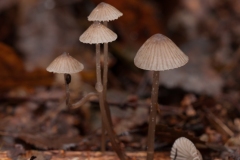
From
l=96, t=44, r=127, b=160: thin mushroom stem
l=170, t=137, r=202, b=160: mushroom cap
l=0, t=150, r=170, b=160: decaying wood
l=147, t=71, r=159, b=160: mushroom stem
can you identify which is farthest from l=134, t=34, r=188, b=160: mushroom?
l=0, t=150, r=170, b=160: decaying wood

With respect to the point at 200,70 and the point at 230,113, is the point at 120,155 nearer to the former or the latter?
the point at 230,113

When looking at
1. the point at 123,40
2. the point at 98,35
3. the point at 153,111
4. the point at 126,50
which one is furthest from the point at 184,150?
the point at 123,40

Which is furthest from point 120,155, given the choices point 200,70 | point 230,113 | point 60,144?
point 200,70

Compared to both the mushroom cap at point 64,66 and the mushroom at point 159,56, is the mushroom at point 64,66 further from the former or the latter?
the mushroom at point 159,56

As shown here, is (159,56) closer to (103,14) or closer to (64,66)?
(103,14)

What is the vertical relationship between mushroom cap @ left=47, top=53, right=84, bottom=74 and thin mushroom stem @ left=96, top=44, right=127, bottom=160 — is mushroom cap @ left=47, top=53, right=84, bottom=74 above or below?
above

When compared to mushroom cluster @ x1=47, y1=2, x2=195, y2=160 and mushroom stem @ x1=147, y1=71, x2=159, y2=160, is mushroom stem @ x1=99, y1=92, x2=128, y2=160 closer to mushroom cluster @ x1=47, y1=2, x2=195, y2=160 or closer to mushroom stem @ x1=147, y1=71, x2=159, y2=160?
mushroom cluster @ x1=47, y1=2, x2=195, y2=160
